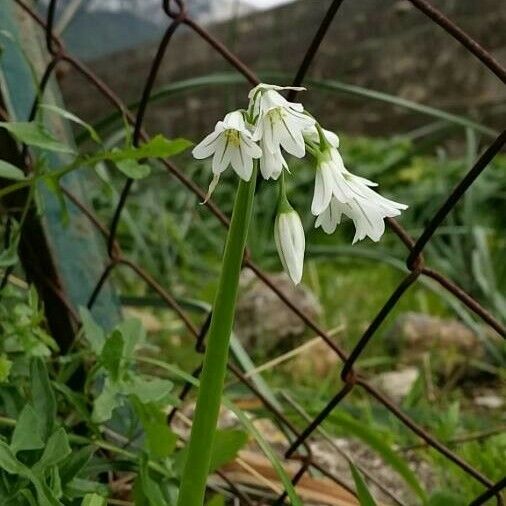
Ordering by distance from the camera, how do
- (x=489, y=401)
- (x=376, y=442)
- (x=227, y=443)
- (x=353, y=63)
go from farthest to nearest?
(x=353, y=63) → (x=489, y=401) → (x=376, y=442) → (x=227, y=443)

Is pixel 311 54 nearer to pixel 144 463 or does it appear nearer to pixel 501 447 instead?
pixel 144 463

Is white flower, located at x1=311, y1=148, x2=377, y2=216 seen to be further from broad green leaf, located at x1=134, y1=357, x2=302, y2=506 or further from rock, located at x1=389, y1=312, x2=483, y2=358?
rock, located at x1=389, y1=312, x2=483, y2=358

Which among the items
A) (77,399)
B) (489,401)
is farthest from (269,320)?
(77,399)

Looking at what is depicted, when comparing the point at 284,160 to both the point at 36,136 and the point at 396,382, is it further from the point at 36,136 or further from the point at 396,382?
the point at 396,382

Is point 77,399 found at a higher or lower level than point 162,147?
lower

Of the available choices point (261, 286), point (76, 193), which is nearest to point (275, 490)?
point (76, 193)

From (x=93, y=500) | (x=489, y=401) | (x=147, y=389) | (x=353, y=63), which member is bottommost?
(x=93, y=500)

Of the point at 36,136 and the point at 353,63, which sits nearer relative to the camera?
the point at 36,136

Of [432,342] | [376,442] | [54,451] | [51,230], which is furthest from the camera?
[432,342]
